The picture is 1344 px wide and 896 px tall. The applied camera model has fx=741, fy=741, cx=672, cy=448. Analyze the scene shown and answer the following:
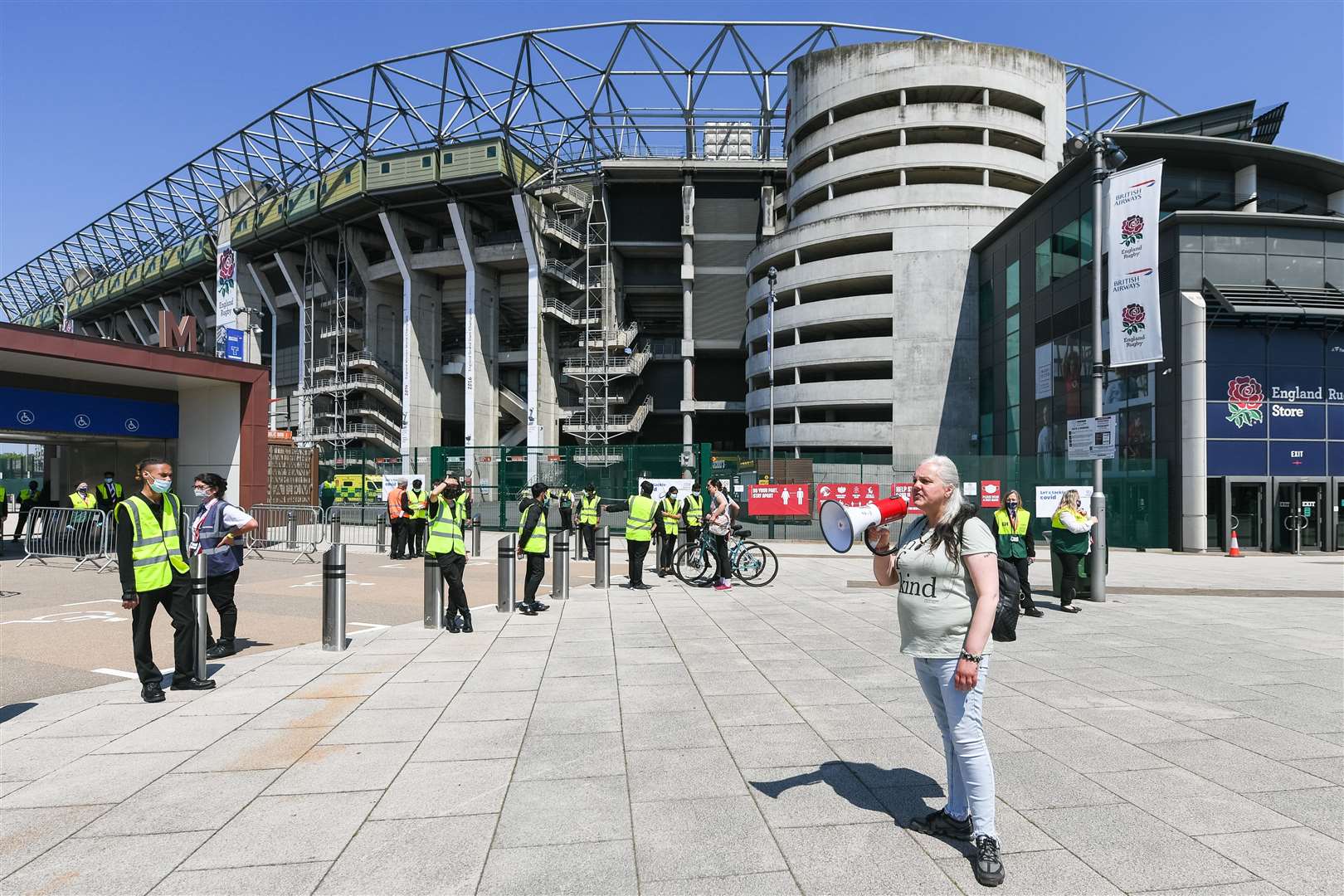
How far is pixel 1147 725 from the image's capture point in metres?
5.36

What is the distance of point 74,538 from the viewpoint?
1608cm

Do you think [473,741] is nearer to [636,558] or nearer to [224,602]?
[224,602]

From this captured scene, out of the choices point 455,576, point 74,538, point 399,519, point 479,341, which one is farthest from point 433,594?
point 479,341

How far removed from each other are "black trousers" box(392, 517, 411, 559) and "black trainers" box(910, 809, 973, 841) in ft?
52.9

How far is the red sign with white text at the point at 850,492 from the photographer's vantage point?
24.4 meters

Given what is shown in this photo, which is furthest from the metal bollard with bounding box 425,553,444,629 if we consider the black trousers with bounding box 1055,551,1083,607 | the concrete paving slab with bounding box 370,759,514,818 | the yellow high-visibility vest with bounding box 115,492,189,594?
the black trousers with bounding box 1055,551,1083,607

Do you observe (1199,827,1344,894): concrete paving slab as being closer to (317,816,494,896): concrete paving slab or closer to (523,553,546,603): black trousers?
(317,816,494,896): concrete paving slab

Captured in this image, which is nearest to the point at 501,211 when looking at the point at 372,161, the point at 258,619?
the point at 372,161

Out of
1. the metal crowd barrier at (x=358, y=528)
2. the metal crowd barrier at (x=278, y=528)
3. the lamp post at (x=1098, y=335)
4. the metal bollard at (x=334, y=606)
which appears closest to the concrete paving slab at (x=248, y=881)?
the metal bollard at (x=334, y=606)

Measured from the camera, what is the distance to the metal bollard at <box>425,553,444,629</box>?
9219 millimetres

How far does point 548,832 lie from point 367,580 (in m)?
11.4

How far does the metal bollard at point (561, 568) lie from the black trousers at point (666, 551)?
2850mm

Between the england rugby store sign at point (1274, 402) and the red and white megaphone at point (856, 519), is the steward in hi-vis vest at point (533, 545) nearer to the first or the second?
the red and white megaphone at point (856, 519)

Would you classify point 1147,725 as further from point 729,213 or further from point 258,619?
point 729,213
